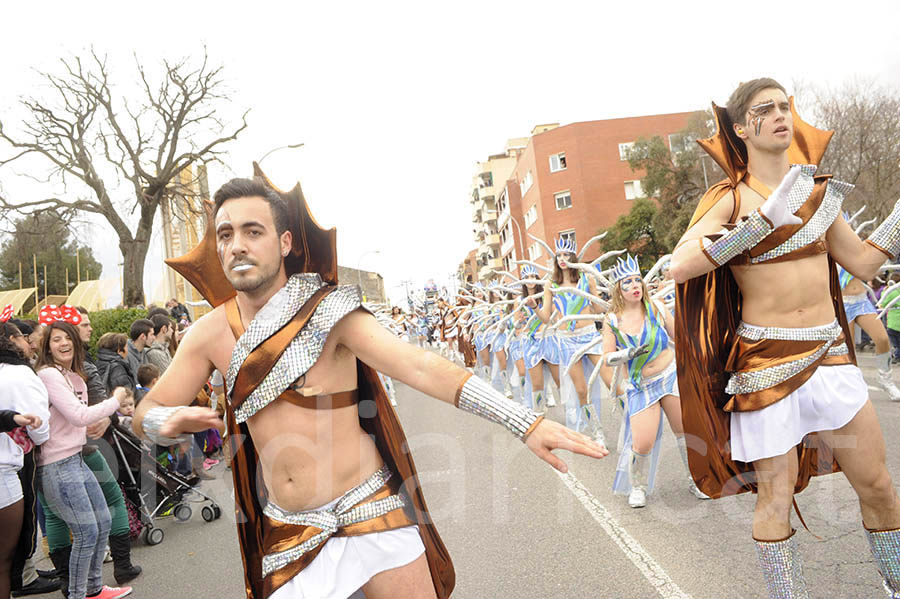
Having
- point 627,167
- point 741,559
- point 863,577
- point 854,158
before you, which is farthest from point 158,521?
point 627,167

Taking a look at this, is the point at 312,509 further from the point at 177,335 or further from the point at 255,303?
the point at 177,335

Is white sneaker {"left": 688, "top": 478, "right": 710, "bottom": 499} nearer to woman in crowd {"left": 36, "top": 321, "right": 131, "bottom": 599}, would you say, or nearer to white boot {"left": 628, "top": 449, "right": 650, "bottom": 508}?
white boot {"left": 628, "top": 449, "right": 650, "bottom": 508}

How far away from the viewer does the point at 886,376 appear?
8.79 metres

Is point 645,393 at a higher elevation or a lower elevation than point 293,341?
lower

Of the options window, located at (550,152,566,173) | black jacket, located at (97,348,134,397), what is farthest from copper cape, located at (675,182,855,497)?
window, located at (550,152,566,173)

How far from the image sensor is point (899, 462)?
5.58 m

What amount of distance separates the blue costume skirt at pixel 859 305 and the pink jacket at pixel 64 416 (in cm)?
778

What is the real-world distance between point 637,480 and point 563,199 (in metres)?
44.0

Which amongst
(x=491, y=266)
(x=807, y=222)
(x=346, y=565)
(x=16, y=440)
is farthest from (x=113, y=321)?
(x=491, y=266)

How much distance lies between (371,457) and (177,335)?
8904 mm

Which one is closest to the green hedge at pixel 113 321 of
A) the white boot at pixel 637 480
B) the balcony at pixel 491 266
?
the white boot at pixel 637 480

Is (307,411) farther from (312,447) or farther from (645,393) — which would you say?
(645,393)

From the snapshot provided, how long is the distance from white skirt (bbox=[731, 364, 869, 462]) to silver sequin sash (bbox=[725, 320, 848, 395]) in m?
0.07

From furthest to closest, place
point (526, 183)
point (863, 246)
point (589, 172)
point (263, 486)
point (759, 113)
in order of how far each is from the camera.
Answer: point (526, 183) < point (589, 172) < point (863, 246) < point (759, 113) < point (263, 486)
